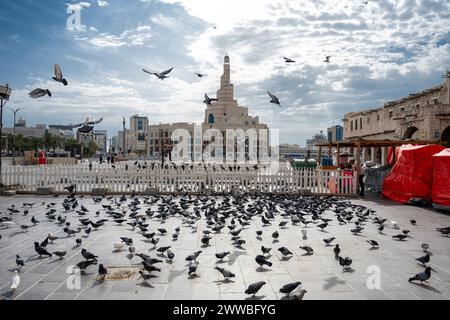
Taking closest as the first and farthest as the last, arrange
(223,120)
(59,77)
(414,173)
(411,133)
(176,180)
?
(59,77)
(414,173)
(176,180)
(411,133)
(223,120)

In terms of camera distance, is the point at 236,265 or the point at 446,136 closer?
the point at 236,265

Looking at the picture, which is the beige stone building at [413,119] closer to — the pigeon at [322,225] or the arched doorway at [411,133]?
the arched doorway at [411,133]

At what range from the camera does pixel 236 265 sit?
217 inches

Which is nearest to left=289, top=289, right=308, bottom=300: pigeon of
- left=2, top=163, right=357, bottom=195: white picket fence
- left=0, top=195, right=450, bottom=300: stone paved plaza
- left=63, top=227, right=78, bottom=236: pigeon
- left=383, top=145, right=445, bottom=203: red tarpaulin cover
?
left=0, top=195, right=450, bottom=300: stone paved plaza

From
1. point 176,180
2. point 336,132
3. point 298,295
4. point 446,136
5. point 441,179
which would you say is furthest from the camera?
point 336,132

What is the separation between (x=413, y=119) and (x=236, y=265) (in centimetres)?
3352

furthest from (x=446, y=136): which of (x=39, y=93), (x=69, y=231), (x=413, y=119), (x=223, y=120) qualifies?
(x=223, y=120)

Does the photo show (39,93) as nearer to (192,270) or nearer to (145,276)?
(145,276)

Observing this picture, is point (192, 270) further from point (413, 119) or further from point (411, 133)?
point (411, 133)

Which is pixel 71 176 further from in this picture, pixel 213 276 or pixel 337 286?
pixel 337 286

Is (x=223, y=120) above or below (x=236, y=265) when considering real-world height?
above

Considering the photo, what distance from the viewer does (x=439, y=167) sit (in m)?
11.7

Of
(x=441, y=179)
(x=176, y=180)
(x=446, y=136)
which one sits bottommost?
(x=176, y=180)
